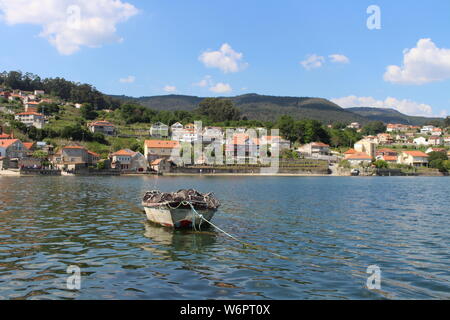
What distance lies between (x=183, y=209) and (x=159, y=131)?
15728cm

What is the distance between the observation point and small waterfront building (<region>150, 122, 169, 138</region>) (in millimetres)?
176625

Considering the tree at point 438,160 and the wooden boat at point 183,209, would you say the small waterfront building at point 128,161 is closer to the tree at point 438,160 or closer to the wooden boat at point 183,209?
the wooden boat at point 183,209

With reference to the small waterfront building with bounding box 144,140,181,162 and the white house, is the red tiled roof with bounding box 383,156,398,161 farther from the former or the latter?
the small waterfront building with bounding box 144,140,181,162

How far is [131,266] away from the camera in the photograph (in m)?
16.0

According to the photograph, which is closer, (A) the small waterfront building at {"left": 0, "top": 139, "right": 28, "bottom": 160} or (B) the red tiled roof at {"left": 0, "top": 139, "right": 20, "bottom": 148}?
(A) the small waterfront building at {"left": 0, "top": 139, "right": 28, "bottom": 160}

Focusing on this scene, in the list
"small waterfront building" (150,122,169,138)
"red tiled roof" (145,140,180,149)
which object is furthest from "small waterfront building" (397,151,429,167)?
"small waterfront building" (150,122,169,138)

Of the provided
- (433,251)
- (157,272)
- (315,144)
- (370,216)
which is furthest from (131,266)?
(315,144)

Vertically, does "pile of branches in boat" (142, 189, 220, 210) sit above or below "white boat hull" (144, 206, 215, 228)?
above

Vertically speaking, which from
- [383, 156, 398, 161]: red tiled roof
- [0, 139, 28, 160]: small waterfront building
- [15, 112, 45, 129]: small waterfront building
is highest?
[15, 112, 45, 129]: small waterfront building

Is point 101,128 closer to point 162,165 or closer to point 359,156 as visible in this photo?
point 162,165

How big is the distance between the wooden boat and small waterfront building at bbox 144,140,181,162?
114668mm

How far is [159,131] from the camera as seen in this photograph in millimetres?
178625

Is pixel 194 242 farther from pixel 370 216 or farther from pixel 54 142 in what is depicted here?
pixel 54 142

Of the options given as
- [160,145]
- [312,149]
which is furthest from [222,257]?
[312,149]
